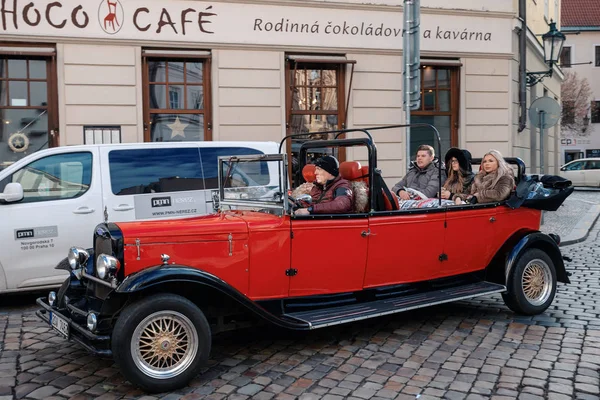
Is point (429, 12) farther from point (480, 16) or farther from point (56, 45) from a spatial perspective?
point (56, 45)

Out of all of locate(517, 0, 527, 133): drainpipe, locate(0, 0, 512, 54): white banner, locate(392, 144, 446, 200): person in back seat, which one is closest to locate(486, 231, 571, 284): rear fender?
locate(392, 144, 446, 200): person in back seat

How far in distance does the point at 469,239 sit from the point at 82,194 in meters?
4.30

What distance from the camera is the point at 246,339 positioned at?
5879mm

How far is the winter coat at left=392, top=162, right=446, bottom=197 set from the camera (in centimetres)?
759

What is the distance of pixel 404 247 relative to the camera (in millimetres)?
5891

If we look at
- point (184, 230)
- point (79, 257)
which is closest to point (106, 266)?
point (184, 230)

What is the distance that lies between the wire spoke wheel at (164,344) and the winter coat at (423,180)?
3654mm

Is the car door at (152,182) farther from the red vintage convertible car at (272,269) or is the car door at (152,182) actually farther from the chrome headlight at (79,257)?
the chrome headlight at (79,257)

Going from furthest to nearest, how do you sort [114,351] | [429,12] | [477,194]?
1. [429,12]
2. [477,194]
3. [114,351]

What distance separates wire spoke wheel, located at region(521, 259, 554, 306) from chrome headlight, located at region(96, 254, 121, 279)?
402 cm

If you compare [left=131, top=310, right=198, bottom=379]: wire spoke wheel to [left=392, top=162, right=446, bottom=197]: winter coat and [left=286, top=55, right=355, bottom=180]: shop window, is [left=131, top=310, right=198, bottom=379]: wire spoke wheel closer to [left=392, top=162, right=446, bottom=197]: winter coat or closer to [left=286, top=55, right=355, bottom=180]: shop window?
[left=392, top=162, right=446, bottom=197]: winter coat

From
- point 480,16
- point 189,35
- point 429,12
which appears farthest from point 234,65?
point 480,16

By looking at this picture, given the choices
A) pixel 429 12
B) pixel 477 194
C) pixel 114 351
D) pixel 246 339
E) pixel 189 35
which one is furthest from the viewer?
pixel 429 12

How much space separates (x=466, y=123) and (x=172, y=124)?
682 cm
